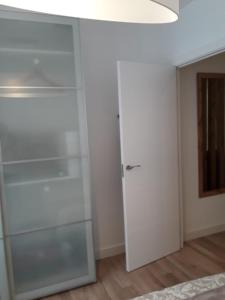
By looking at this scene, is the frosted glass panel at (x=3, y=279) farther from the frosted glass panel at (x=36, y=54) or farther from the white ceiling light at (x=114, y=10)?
the white ceiling light at (x=114, y=10)

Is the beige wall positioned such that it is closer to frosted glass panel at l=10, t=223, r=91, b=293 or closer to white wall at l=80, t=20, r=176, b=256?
white wall at l=80, t=20, r=176, b=256

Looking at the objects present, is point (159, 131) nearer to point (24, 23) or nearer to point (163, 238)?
point (163, 238)

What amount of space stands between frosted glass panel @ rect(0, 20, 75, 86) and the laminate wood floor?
1792 mm

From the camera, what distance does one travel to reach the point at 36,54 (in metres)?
2.01

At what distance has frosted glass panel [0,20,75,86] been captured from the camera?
1938 mm

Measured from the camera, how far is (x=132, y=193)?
2.40 metres

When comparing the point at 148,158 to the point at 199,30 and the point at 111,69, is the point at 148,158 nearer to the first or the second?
the point at 111,69

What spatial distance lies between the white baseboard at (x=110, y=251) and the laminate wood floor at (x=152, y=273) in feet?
0.17

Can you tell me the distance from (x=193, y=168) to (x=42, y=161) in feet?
6.07

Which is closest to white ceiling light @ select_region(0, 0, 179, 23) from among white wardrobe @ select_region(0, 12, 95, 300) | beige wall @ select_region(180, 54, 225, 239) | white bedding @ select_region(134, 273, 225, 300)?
white wardrobe @ select_region(0, 12, 95, 300)

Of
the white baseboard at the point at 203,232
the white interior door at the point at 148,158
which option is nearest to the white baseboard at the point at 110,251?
the white interior door at the point at 148,158

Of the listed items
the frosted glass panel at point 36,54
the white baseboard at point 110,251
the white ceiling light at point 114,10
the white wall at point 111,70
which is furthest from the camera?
the white baseboard at point 110,251

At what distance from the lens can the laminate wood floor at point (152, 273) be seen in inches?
83.8

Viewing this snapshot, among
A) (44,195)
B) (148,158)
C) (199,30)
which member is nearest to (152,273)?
(148,158)
